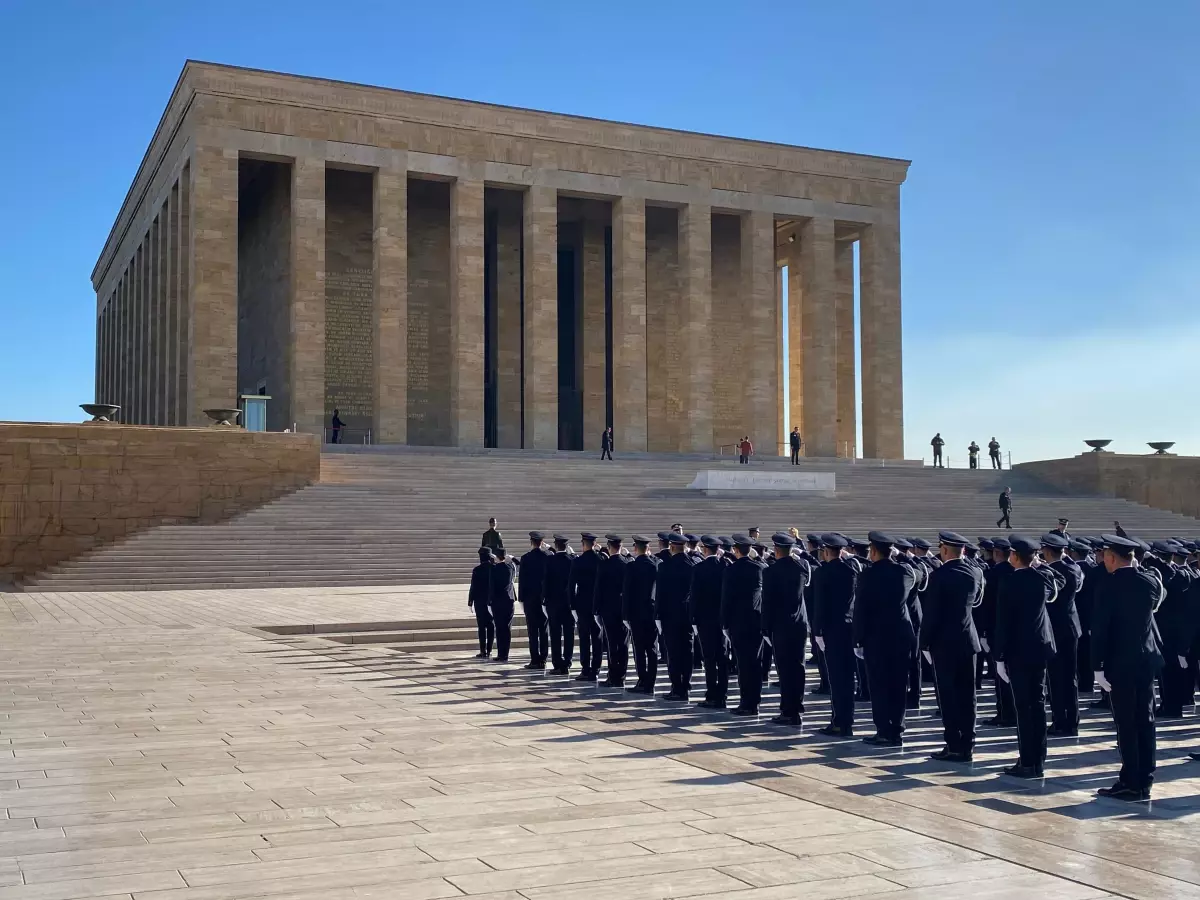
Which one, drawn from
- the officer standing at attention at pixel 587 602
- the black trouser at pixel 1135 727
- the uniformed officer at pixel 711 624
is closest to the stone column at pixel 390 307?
the officer standing at attention at pixel 587 602

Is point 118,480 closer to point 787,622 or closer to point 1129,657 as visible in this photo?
point 787,622

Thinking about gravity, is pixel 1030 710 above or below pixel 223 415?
below

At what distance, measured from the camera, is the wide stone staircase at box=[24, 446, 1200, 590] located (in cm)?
2252

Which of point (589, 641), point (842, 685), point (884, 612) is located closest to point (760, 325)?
point (589, 641)

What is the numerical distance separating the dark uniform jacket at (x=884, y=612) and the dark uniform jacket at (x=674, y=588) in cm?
230

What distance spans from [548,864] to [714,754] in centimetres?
295

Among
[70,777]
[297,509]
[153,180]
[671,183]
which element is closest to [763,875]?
[70,777]

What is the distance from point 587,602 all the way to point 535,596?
1003mm

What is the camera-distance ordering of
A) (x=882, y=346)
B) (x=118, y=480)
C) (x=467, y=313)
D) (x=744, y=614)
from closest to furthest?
(x=744, y=614) < (x=118, y=480) < (x=467, y=313) < (x=882, y=346)

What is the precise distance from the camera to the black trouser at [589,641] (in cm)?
1202

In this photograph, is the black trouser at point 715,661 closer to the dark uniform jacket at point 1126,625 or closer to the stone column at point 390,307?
the dark uniform jacket at point 1126,625

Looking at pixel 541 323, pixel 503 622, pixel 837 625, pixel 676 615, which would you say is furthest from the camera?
pixel 541 323

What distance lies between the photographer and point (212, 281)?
3469 centimetres

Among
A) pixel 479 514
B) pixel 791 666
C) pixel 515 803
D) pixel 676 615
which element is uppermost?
pixel 479 514
